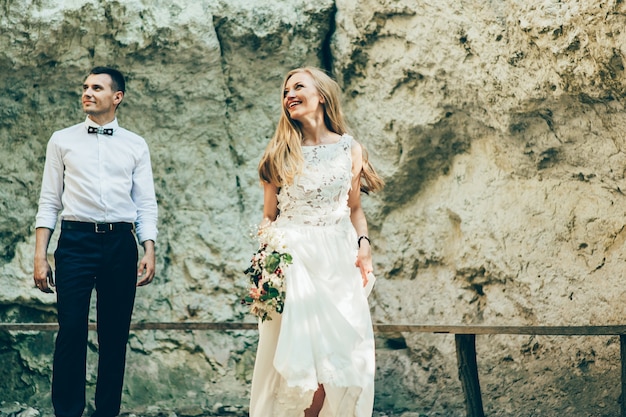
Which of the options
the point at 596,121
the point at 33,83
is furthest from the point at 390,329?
the point at 33,83

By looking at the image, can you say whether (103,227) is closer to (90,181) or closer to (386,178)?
(90,181)

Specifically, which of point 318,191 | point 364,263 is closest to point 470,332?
point 364,263

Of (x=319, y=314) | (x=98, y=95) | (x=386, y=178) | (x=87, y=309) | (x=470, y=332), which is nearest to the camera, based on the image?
(x=319, y=314)

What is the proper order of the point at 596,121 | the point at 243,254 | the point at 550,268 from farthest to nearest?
the point at 243,254 → the point at 550,268 → the point at 596,121

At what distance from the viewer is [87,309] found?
14.1 feet

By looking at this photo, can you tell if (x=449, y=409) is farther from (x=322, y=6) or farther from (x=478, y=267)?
(x=322, y=6)

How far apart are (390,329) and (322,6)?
7.85ft

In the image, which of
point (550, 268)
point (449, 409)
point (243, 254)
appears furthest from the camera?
point (243, 254)

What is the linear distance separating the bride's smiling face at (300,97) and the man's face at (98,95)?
3.27 feet

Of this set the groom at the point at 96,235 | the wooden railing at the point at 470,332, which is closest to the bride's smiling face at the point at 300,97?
the groom at the point at 96,235

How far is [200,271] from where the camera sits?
6.18m

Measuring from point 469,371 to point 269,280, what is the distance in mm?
1666

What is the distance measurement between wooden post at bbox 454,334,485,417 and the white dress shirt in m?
1.90

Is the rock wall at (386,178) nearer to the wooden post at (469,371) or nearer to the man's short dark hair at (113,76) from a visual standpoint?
the wooden post at (469,371)
